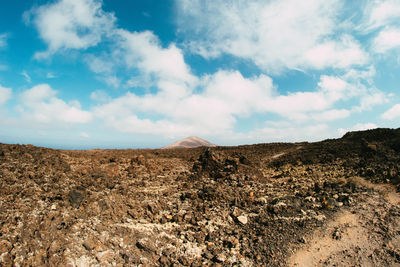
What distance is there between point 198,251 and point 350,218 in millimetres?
7226

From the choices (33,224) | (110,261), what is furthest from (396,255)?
(33,224)

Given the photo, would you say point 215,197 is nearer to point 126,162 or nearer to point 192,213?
point 192,213

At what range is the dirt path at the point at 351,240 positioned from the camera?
7074 mm

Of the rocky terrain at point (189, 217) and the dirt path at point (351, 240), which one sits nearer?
the rocky terrain at point (189, 217)

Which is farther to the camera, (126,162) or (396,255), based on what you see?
(126,162)

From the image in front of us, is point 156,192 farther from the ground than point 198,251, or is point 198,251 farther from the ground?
point 156,192

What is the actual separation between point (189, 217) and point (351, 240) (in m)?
6.56

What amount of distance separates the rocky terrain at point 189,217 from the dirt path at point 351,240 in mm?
36

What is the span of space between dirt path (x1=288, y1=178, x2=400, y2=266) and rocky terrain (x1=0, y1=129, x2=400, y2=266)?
0.04 m

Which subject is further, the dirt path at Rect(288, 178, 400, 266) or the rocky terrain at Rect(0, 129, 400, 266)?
the dirt path at Rect(288, 178, 400, 266)

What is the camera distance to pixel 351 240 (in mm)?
7879

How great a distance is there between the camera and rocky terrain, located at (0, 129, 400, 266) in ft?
21.4

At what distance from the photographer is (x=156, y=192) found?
35.3ft

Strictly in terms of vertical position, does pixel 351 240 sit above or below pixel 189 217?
below
